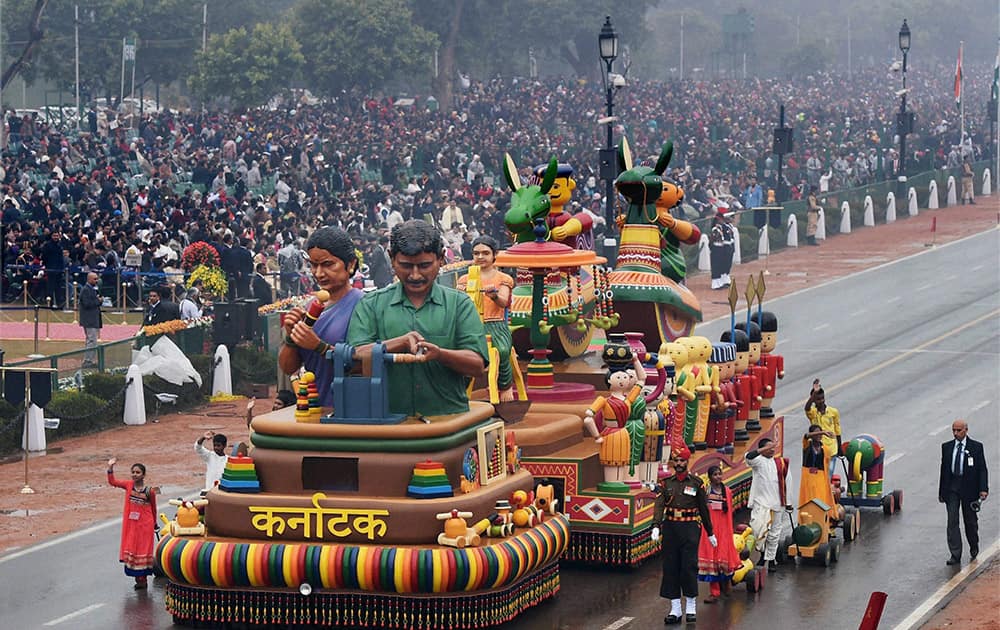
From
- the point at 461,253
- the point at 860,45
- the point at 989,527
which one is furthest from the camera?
the point at 860,45

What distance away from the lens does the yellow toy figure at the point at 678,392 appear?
80.6 ft

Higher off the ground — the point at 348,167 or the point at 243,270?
the point at 348,167

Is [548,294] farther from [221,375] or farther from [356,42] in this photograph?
[356,42]

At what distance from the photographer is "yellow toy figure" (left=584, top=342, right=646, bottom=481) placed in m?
23.0

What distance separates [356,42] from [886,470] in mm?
60542

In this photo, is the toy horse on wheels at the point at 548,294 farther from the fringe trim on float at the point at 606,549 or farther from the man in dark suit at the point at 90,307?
the man in dark suit at the point at 90,307

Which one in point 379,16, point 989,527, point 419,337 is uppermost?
point 379,16

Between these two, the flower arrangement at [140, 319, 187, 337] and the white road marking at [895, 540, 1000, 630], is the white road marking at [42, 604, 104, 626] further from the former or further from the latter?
the flower arrangement at [140, 319, 187, 337]

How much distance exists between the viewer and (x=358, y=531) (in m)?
19.7

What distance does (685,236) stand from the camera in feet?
89.2

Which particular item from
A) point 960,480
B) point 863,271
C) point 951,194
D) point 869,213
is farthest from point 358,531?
point 951,194

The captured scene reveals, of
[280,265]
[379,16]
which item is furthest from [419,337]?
[379,16]

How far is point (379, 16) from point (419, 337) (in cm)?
6966

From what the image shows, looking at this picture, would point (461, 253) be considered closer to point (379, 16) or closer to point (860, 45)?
point (379, 16)
